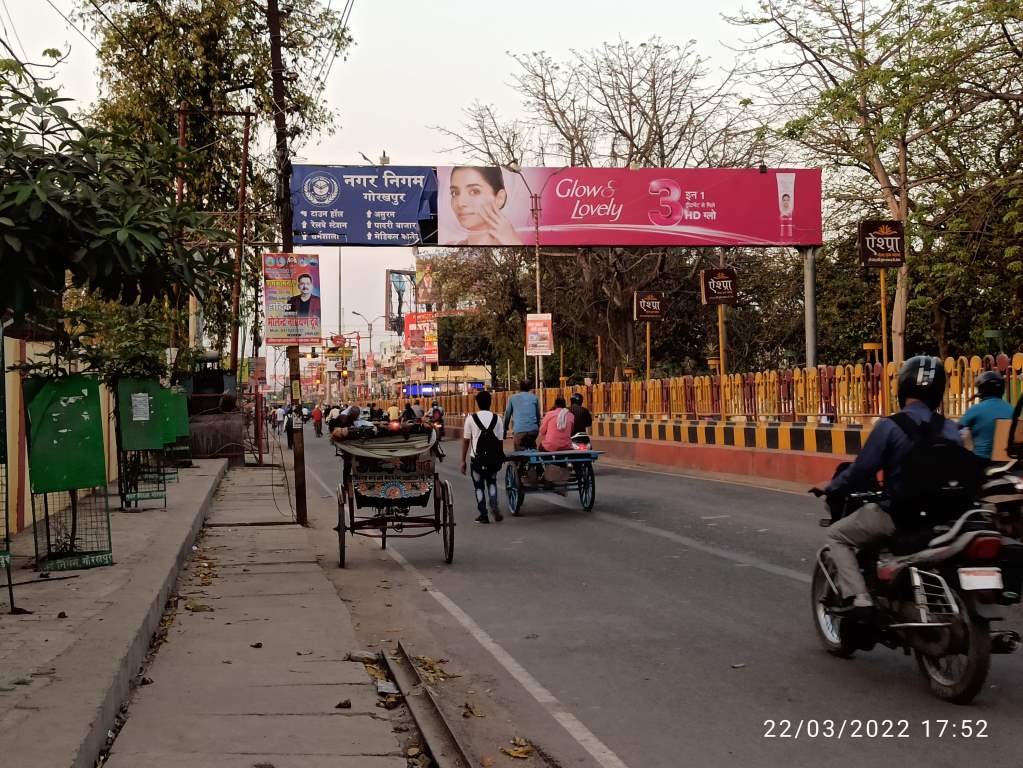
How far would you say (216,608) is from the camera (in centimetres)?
992

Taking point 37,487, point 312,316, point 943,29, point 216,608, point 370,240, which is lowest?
point 216,608

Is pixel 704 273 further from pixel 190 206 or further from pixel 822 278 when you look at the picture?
pixel 822 278

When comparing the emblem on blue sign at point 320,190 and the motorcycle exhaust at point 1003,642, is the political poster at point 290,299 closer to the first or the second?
the motorcycle exhaust at point 1003,642

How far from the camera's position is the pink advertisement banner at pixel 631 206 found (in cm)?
3294

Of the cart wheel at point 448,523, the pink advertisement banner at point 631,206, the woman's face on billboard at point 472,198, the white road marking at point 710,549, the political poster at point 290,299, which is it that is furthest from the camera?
the pink advertisement banner at point 631,206

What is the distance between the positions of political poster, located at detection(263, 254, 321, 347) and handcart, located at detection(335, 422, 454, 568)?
4.75 m

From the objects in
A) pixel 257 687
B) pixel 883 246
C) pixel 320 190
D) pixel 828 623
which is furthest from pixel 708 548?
pixel 320 190

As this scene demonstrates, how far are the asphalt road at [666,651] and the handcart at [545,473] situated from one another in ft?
5.99

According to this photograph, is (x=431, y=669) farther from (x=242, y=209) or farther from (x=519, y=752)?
(x=242, y=209)

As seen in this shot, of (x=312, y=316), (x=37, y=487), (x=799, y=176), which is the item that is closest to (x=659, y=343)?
(x=799, y=176)

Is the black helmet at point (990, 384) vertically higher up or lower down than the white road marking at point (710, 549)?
higher up

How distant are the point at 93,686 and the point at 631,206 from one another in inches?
1125

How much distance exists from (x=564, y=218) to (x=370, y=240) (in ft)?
18.3
